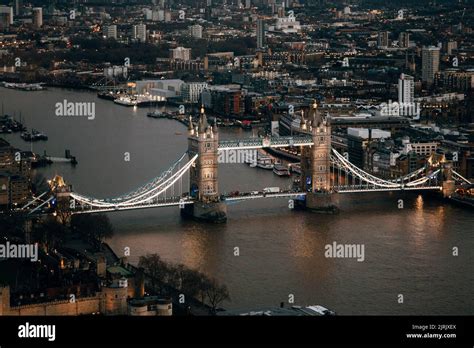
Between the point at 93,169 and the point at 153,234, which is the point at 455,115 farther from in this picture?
the point at 153,234

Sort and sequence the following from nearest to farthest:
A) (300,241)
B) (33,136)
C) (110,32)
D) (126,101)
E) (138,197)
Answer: (300,241) < (138,197) < (33,136) < (126,101) < (110,32)

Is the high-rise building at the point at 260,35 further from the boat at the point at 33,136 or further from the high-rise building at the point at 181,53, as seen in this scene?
the boat at the point at 33,136

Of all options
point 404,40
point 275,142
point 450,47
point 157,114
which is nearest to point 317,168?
point 275,142

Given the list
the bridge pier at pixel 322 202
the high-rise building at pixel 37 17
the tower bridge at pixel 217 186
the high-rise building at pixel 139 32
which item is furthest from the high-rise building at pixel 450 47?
the bridge pier at pixel 322 202

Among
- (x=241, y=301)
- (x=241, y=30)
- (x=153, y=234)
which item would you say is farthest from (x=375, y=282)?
(x=241, y=30)

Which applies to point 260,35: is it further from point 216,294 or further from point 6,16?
point 216,294

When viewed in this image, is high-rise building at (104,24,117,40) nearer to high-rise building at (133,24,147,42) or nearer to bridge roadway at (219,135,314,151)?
high-rise building at (133,24,147,42)
